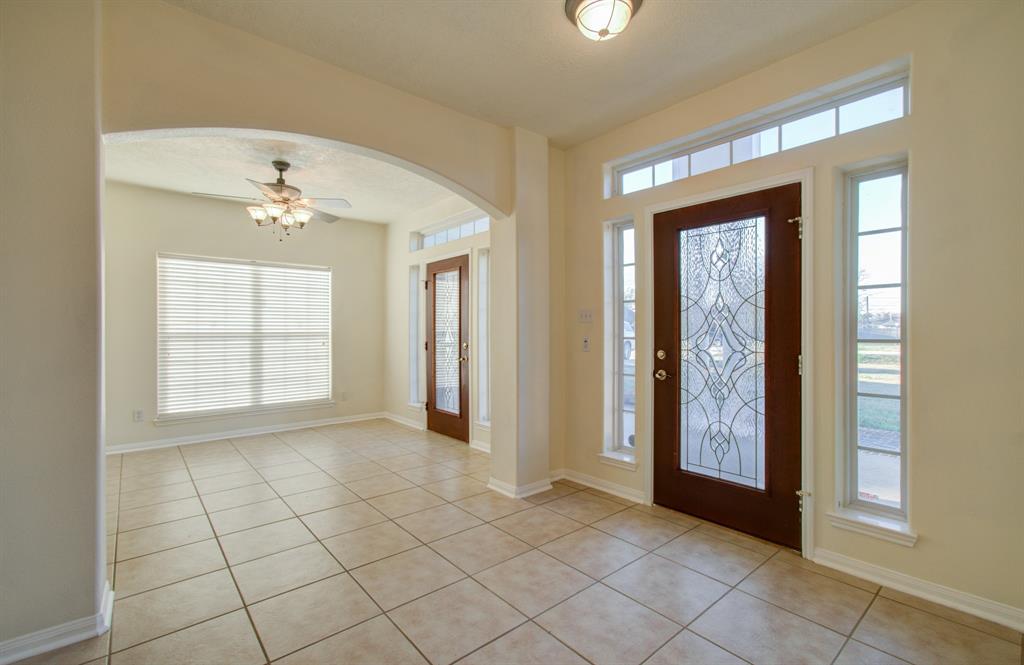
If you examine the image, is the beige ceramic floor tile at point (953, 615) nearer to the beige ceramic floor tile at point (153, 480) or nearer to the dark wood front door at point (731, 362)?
the dark wood front door at point (731, 362)

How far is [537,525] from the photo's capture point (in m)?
3.11

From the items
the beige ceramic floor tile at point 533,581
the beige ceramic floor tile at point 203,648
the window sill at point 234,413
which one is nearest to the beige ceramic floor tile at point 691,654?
the beige ceramic floor tile at point 533,581

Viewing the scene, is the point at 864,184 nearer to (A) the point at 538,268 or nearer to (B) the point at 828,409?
(B) the point at 828,409

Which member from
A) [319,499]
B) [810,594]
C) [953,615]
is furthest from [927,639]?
[319,499]

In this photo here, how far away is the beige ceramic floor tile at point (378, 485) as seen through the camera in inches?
147

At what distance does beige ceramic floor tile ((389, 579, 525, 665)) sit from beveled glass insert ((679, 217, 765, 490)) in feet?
5.76

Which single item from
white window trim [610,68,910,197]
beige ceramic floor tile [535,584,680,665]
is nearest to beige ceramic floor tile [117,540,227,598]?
beige ceramic floor tile [535,584,680,665]

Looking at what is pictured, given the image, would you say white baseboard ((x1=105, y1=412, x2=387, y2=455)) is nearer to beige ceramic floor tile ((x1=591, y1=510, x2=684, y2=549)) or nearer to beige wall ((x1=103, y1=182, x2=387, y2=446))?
beige wall ((x1=103, y1=182, x2=387, y2=446))

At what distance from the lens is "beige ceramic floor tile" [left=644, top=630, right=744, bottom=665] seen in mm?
1809

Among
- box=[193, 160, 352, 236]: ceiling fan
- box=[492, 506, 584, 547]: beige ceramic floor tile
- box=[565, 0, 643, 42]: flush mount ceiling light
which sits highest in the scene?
box=[565, 0, 643, 42]: flush mount ceiling light

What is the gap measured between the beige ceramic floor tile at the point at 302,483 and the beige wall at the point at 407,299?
171 centimetres

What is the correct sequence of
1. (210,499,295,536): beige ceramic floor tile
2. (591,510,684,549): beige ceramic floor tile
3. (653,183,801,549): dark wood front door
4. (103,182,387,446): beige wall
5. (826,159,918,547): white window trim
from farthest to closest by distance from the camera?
(103,182,387,446): beige wall
(210,499,295,536): beige ceramic floor tile
(591,510,684,549): beige ceramic floor tile
(653,183,801,549): dark wood front door
(826,159,918,547): white window trim

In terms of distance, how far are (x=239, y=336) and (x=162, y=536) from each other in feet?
10.6

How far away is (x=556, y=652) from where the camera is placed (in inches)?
73.5
